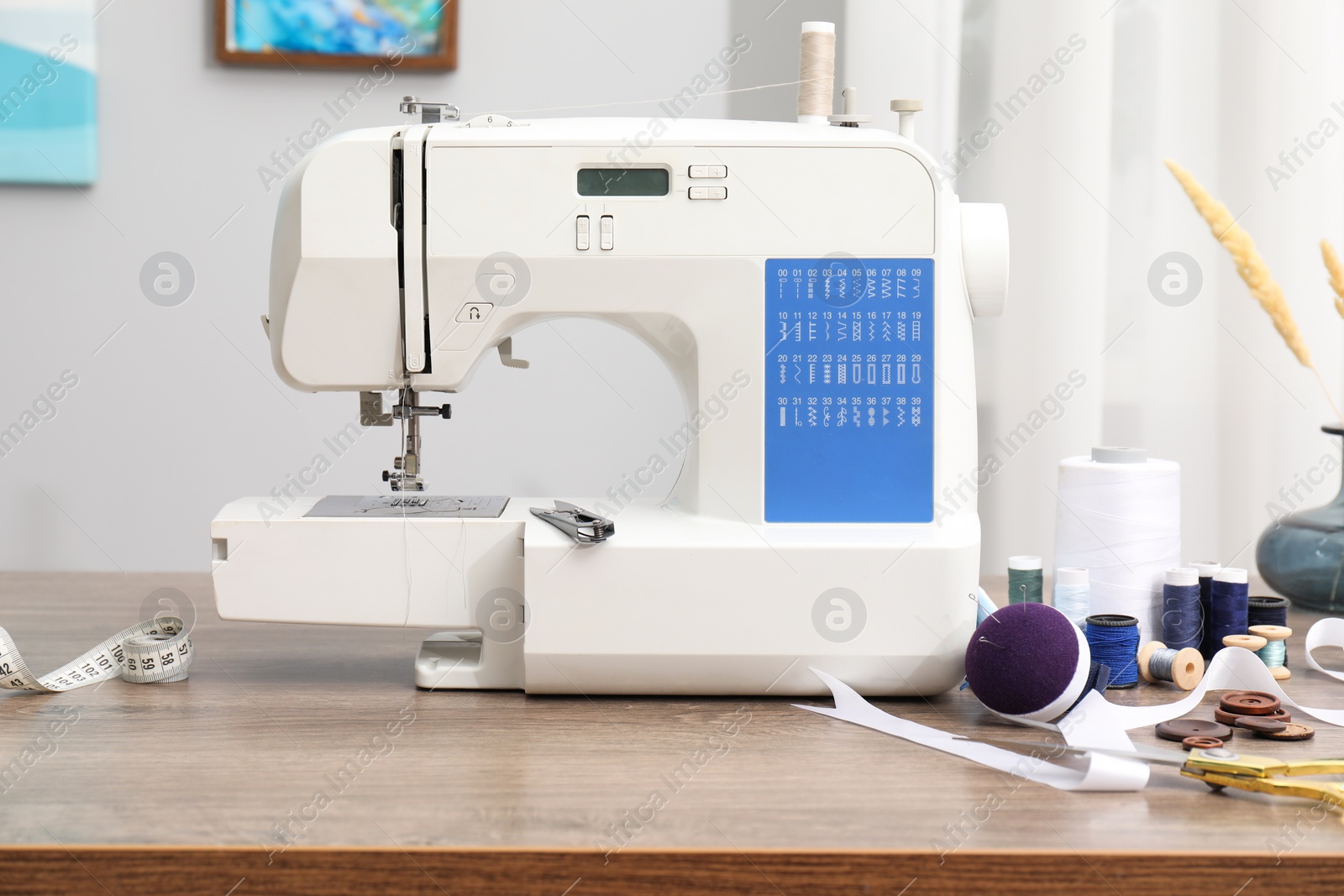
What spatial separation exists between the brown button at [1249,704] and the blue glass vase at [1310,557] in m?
0.46

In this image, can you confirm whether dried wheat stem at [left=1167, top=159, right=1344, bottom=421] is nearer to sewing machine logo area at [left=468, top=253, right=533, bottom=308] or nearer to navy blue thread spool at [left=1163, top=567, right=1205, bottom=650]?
navy blue thread spool at [left=1163, top=567, right=1205, bottom=650]

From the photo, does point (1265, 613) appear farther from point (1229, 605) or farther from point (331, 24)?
point (331, 24)

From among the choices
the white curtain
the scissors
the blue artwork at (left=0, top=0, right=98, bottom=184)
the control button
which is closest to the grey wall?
the blue artwork at (left=0, top=0, right=98, bottom=184)

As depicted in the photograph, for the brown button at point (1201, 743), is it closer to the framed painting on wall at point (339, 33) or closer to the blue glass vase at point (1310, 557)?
the blue glass vase at point (1310, 557)

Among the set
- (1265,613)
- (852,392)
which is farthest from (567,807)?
(1265,613)

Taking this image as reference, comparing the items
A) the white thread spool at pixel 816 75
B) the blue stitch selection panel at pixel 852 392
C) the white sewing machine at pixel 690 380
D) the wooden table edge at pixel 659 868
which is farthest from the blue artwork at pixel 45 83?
the wooden table edge at pixel 659 868

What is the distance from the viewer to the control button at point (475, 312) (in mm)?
1251

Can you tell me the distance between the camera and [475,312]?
1.25 metres

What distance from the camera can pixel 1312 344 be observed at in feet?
7.68

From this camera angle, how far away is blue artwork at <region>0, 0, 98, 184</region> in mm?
2420

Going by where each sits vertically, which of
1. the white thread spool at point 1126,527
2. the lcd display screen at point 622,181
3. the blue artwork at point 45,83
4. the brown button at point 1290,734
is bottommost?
the brown button at point 1290,734

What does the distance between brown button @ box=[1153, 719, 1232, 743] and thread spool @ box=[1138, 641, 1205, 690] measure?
0.43ft

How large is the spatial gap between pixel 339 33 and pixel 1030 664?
1996mm

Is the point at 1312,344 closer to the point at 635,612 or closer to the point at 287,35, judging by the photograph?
the point at 635,612
